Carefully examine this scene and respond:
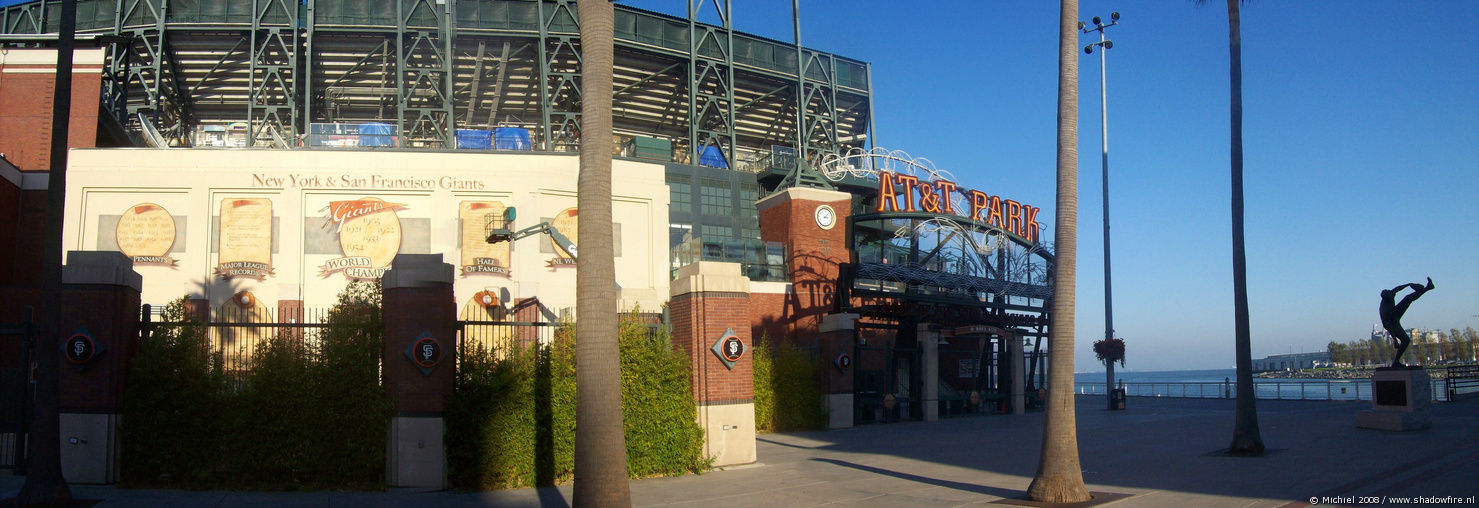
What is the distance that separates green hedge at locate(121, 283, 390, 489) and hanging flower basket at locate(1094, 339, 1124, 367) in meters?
33.8

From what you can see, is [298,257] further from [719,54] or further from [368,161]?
[719,54]

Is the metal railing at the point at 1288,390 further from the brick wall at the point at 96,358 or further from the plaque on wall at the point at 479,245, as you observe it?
the brick wall at the point at 96,358

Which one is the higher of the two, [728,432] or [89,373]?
[89,373]

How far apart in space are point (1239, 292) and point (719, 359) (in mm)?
11307

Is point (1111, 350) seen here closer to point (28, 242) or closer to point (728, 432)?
point (728, 432)

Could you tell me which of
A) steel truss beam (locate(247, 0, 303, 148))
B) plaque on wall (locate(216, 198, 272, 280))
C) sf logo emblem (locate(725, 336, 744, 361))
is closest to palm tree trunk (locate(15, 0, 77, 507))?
sf logo emblem (locate(725, 336, 744, 361))

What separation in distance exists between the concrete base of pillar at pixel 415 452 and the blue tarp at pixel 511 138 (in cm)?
2923

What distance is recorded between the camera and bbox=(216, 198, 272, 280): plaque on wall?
33406mm

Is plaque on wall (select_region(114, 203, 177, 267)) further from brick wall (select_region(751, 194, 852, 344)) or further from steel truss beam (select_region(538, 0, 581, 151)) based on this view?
brick wall (select_region(751, 194, 852, 344))

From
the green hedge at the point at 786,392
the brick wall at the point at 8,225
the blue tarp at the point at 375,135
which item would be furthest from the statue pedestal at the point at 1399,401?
the brick wall at the point at 8,225

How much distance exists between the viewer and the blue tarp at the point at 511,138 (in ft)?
146

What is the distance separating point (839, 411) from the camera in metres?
32.4

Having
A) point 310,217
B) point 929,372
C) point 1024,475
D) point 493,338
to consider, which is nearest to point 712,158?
point 929,372

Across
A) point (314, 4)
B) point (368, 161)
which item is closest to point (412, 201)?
point (368, 161)
